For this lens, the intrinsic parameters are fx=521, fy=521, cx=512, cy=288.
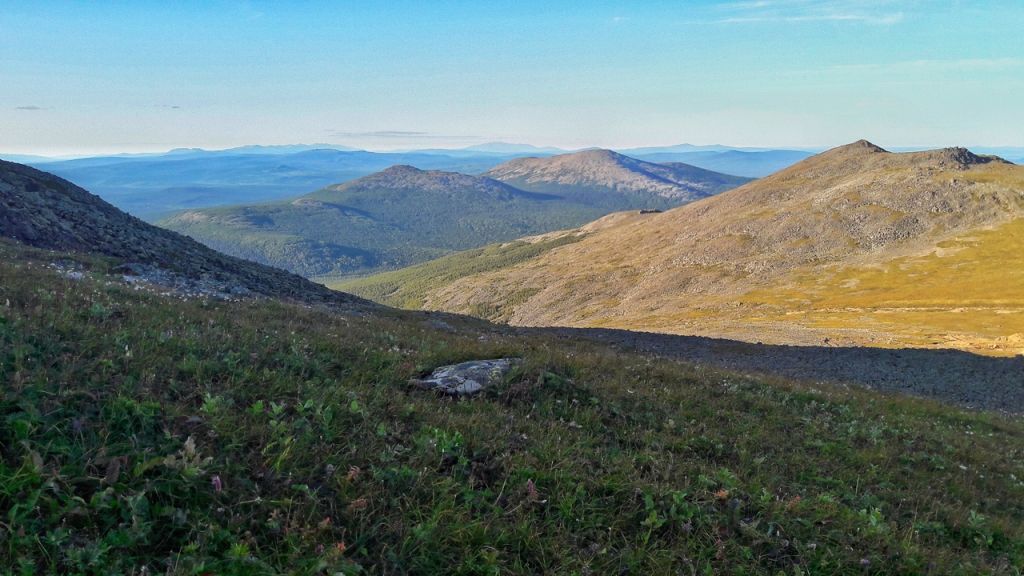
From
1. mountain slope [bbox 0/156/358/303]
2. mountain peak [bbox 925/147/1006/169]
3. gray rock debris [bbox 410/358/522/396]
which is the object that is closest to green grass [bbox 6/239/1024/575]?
gray rock debris [bbox 410/358/522/396]

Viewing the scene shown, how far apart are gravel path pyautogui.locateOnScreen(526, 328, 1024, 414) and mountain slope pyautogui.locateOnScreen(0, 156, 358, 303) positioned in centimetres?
2281

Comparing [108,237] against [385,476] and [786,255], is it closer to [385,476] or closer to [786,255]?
[385,476]

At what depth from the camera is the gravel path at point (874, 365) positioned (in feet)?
99.8

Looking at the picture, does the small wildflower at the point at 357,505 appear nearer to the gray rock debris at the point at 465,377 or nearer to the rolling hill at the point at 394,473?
the rolling hill at the point at 394,473

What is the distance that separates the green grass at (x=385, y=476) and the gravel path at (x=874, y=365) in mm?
20796

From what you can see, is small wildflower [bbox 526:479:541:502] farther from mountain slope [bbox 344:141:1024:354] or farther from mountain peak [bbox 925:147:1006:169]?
mountain peak [bbox 925:147:1006:169]

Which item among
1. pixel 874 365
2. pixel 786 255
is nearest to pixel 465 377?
pixel 874 365


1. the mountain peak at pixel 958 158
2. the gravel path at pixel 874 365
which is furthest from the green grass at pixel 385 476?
the mountain peak at pixel 958 158

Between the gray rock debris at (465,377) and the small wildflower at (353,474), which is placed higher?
the small wildflower at (353,474)

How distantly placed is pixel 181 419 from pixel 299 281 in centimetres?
4160

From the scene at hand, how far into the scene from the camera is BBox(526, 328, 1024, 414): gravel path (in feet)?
99.8

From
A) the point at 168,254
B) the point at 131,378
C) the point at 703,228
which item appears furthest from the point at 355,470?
the point at 703,228

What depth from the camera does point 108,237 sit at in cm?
3706

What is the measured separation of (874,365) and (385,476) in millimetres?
41247
